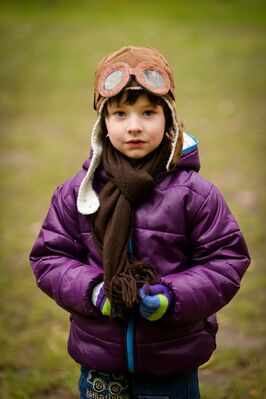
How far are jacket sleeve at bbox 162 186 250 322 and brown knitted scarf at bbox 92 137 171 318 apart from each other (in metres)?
0.13

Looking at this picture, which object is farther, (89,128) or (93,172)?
(89,128)

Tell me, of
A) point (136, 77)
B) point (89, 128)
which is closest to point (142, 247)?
point (136, 77)

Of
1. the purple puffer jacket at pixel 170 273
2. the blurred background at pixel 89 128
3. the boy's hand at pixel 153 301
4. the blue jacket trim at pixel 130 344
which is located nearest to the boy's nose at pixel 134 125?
the purple puffer jacket at pixel 170 273

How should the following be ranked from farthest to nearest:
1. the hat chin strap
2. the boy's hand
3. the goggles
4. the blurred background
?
1. the blurred background
2. the hat chin strap
3. the goggles
4. the boy's hand

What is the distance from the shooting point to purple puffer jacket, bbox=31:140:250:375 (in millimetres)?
2422

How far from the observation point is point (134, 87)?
2.40 m

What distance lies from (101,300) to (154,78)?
794 mm

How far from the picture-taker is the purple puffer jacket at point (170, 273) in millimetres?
2422

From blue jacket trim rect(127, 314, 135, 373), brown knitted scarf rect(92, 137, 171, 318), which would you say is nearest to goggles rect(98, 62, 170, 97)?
brown knitted scarf rect(92, 137, 171, 318)

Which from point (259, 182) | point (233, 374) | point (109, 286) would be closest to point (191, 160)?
point (109, 286)

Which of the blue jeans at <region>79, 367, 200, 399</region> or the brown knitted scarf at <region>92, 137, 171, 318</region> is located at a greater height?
the brown knitted scarf at <region>92, 137, 171, 318</region>

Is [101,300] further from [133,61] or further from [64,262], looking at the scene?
[133,61]

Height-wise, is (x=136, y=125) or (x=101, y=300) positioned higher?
(x=136, y=125)

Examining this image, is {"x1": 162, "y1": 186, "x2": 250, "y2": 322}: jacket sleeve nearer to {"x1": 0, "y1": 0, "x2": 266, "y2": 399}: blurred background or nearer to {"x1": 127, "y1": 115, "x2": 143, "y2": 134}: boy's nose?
{"x1": 127, "y1": 115, "x2": 143, "y2": 134}: boy's nose
